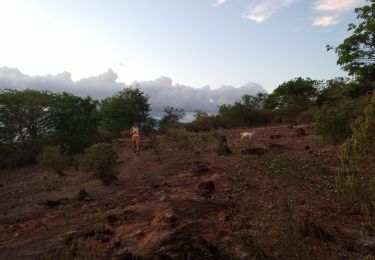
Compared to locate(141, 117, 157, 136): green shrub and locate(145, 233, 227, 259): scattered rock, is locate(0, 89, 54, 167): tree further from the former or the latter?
locate(145, 233, 227, 259): scattered rock

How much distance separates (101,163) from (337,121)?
25.8ft

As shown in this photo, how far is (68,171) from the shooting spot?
17.8 metres

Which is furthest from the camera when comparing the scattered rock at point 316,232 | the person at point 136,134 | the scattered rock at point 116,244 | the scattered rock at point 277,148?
the person at point 136,134

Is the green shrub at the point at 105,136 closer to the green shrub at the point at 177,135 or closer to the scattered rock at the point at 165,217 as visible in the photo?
the green shrub at the point at 177,135

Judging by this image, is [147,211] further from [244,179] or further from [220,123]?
[220,123]

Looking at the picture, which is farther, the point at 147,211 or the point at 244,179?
the point at 244,179

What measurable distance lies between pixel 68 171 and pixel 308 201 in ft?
40.3

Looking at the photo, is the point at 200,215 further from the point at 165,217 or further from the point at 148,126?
the point at 148,126

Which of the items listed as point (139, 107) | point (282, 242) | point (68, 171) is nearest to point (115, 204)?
point (282, 242)

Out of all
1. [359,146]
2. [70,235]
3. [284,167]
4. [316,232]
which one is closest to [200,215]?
[316,232]

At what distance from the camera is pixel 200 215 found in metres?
7.55

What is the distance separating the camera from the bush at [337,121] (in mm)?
12781

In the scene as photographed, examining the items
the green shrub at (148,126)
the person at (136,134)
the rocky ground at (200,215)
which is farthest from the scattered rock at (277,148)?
the green shrub at (148,126)

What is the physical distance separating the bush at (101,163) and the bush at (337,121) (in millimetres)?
7214
